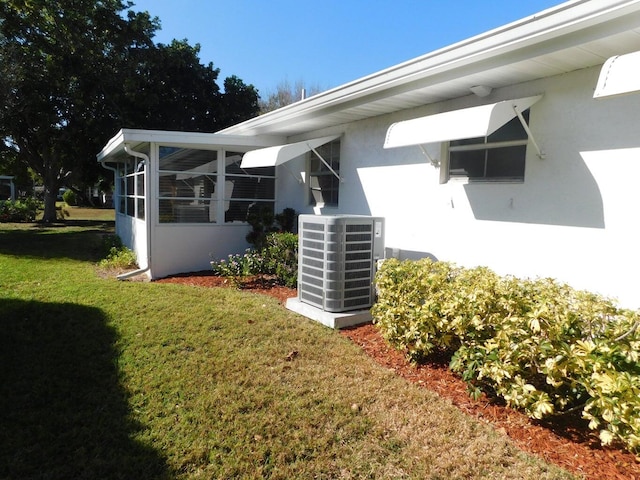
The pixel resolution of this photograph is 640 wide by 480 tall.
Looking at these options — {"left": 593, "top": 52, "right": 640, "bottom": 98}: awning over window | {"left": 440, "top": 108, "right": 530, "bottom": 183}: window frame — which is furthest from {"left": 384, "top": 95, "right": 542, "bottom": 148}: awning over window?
{"left": 593, "top": 52, "right": 640, "bottom": 98}: awning over window

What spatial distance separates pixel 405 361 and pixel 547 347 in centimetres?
167

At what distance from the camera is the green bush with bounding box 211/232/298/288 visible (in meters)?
8.12

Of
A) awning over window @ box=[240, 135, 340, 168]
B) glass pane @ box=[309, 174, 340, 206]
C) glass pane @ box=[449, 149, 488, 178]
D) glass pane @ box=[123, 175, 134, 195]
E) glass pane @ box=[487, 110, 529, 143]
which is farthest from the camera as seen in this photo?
glass pane @ box=[123, 175, 134, 195]

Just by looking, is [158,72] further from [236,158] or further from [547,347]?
[547,347]

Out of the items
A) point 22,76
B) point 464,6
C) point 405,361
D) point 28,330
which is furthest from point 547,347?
point 22,76

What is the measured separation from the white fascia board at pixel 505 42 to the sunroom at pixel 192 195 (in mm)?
3787

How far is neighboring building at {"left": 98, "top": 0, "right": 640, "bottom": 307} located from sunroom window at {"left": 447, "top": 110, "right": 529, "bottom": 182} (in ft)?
0.05

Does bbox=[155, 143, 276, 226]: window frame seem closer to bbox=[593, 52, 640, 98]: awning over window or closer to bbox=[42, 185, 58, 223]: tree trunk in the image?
bbox=[593, 52, 640, 98]: awning over window

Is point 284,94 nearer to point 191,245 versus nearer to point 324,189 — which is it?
point 191,245

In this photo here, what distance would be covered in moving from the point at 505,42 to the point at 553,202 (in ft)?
5.84

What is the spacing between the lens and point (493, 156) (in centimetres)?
552

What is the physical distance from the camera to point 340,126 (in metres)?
8.16

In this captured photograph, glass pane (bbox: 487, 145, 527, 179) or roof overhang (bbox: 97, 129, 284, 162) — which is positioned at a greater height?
roof overhang (bbox: 97, 129, 284, 162)

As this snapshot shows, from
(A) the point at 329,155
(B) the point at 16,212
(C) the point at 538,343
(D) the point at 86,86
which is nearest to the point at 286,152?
(A) the point at 329,155
